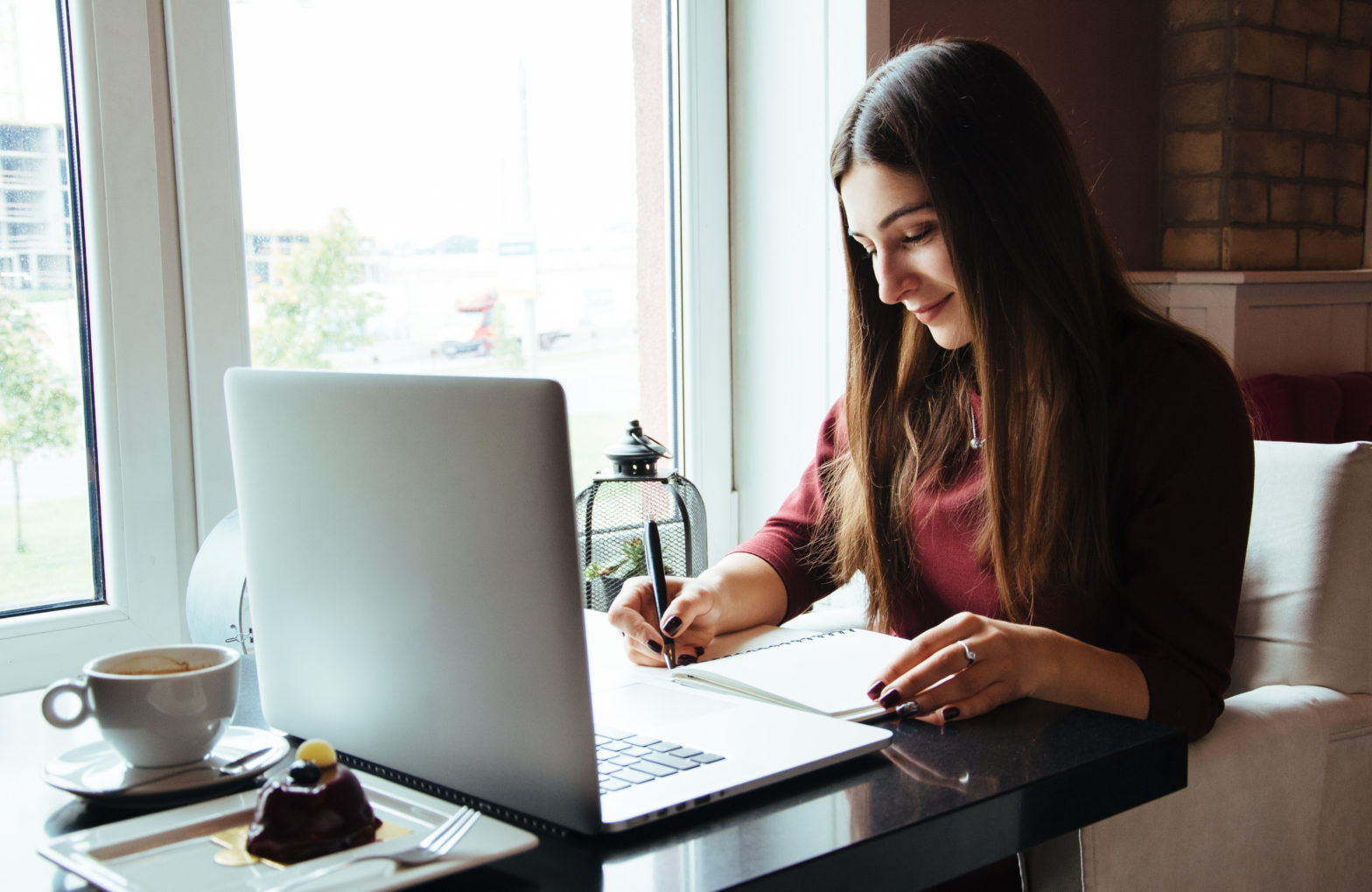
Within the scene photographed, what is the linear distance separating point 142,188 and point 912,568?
1.13 m

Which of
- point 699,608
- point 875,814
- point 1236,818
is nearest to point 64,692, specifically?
point 875,814

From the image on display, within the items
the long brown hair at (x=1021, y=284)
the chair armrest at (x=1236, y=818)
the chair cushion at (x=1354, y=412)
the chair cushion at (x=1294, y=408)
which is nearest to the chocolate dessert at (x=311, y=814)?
the chair armrest at (x=1236, y=818)

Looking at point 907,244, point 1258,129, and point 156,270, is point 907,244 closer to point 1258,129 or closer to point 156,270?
point 156,270

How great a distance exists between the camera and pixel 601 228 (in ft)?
7.38

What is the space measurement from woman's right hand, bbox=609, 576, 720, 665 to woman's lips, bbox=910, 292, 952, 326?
1.28 feet

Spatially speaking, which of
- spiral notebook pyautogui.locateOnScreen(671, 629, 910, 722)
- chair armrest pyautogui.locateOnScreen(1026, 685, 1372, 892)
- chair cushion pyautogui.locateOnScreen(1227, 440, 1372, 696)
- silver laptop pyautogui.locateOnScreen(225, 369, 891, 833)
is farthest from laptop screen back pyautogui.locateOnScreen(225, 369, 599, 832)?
chair cushion pyautogui.locateOnScreen(1227, 440, 1372, 696)

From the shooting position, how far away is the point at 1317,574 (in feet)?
4.39

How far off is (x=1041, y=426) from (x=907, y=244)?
0.81 ft

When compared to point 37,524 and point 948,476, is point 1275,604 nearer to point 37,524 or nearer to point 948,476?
point 948,476

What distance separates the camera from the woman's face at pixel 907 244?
1301 millimetres

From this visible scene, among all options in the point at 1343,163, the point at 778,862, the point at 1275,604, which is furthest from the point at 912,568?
the point at 1343,163

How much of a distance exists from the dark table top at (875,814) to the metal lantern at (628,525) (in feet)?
3.20

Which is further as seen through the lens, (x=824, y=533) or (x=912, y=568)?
(x=824, y=533)

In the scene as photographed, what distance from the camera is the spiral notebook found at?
98 centimetres
